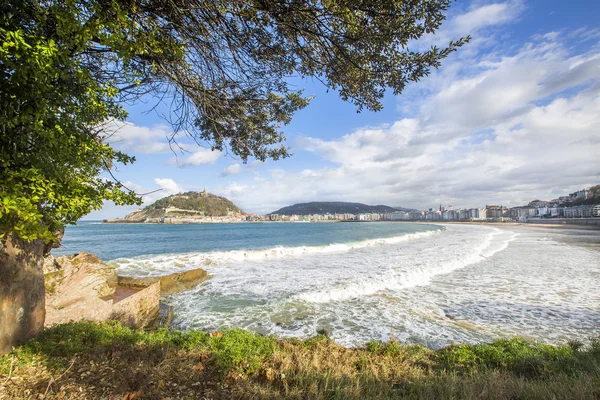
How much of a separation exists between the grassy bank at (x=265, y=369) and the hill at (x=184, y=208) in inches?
4601

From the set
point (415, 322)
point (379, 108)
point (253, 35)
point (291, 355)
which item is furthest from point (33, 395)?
point (415, 322)

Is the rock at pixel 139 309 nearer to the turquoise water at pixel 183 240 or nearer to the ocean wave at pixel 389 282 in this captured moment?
the ocean wave at pixel 389 282

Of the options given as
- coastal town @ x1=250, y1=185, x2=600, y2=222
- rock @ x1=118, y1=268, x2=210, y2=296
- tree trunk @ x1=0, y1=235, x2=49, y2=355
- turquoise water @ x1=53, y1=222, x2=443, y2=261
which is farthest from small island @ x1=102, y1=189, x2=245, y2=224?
tree trunk @ x1=0, y1=235, x2=49, y2=355

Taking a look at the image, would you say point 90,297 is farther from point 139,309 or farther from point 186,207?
point 186,207

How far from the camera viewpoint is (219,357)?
14.6 feet

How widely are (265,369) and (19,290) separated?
3.71m

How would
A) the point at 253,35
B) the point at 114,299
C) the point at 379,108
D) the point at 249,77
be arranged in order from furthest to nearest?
the point at 114,299 → the point at 249,77 → the point at 379,108 → the point at 253,35

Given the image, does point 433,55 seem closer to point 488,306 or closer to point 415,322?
point 415,322

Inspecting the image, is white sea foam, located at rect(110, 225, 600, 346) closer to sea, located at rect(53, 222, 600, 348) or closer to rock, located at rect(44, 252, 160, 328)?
sea, located at rect(53, 222, 600, 348)

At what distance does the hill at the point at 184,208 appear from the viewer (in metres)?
115

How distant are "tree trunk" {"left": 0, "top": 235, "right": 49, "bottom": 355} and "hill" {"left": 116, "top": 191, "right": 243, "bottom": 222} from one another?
117 metres

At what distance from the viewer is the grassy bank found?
340 cm

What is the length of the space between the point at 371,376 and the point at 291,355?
1429 millimetres

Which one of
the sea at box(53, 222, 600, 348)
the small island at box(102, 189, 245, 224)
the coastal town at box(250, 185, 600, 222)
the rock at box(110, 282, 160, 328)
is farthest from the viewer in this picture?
the coastal town at box(250, 185, 600, 222)
